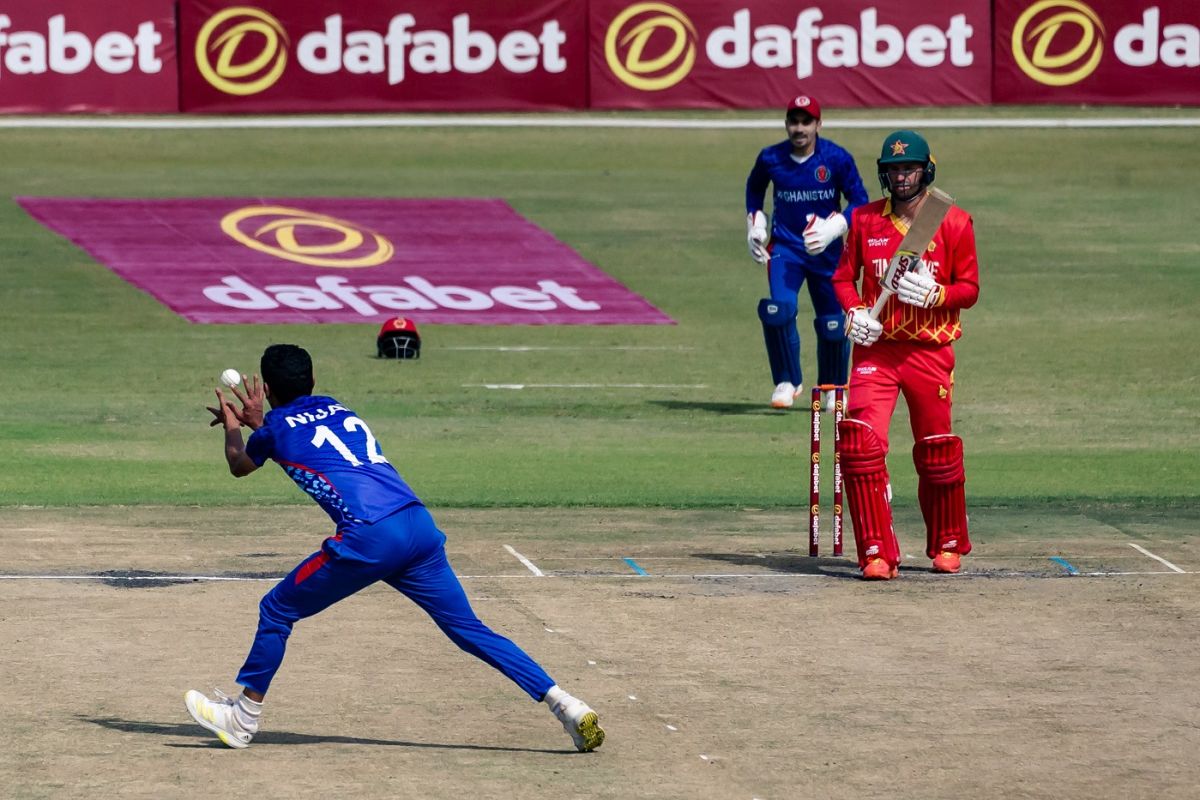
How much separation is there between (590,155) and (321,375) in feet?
34.7

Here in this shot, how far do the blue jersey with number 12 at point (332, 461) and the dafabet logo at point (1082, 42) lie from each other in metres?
22.9

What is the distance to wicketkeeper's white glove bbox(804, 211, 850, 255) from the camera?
1416 centimetres

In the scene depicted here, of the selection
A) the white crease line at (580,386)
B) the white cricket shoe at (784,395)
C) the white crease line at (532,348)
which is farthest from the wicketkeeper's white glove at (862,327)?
the white crease line at (532,348)

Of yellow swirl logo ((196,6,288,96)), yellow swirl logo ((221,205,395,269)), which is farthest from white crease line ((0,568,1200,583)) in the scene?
yellow swirl logo ((196,6,288,96))

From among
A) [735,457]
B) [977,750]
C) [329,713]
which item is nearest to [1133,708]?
[977,750]

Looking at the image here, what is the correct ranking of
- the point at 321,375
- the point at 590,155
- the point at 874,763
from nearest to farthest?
the point at 874,763
the point at 321,375
the point at 590,155

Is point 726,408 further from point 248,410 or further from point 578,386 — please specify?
point 248,410

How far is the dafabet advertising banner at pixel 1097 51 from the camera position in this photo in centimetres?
2903

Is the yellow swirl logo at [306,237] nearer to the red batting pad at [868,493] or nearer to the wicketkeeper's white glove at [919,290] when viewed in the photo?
the red batting pad at [868,493]

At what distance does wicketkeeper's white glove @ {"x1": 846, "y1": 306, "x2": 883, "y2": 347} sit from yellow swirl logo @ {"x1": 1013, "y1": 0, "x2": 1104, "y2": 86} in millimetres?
19197

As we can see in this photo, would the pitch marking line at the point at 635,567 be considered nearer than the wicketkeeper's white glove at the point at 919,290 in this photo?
No

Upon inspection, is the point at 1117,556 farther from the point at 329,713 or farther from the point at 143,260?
the point at 143,260

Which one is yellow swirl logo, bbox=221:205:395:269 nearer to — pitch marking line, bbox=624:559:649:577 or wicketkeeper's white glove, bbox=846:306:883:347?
pitch marking line, bbox=624:559:649:577

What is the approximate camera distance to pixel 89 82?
2884 centimetres
